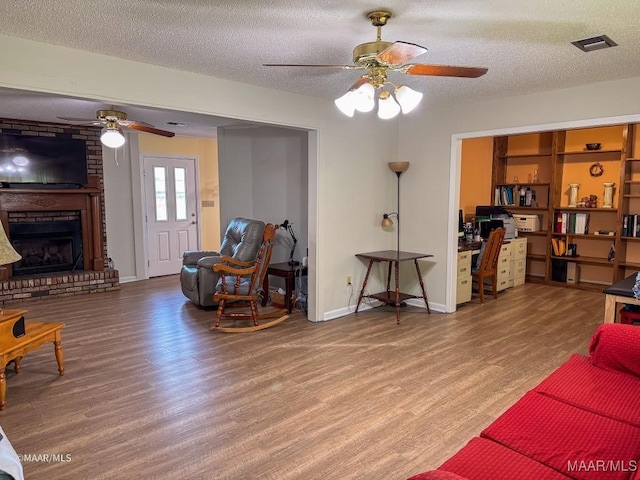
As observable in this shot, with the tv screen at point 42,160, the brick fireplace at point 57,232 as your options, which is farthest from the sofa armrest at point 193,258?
the tv screen at point 42,160

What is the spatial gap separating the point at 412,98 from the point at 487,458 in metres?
1.84

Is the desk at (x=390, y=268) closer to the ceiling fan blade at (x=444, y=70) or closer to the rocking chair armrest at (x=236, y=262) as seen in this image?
the rocking chair armrest at (x=236, y=262)

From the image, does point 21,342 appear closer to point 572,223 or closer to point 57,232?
point 57,232

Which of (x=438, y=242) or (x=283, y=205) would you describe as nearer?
(x=438, y=242)

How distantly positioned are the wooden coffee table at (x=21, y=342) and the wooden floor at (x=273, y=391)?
0.15 meters

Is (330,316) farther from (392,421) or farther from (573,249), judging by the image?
(573,249)

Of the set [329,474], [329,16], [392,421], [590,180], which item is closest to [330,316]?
[392,421]

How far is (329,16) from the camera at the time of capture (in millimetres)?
2334

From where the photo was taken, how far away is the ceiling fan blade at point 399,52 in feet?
6.66

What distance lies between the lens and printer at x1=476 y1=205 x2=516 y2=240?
20.4 feet

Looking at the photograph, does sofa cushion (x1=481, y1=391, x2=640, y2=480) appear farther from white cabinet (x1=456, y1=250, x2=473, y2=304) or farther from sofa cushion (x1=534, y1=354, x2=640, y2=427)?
white cabinet (x1=456, y1=250, x2=473, y2=304)

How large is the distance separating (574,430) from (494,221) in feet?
15.7

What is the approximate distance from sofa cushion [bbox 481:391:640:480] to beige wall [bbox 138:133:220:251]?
615cm

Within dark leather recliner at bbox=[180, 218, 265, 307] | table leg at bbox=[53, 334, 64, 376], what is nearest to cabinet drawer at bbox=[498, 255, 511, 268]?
dark leather recliner at bbox=[180, 218, 265, 307]
